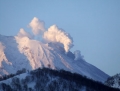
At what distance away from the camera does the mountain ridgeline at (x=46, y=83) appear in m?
163

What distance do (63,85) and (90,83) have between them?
552 inches

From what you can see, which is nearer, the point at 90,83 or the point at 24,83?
the point at 24,83

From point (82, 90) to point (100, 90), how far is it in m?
7.63

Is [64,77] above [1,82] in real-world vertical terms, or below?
above

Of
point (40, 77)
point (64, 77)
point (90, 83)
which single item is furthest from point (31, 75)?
point (90, 83)

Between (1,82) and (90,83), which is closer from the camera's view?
(1,82)

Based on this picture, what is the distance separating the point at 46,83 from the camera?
167000mm

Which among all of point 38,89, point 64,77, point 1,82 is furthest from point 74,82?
point 1,82

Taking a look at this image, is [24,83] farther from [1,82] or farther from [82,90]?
[82,90]

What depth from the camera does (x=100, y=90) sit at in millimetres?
169125

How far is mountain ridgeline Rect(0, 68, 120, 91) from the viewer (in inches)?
6412

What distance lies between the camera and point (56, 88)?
544 feet

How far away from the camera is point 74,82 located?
17262 centimetres

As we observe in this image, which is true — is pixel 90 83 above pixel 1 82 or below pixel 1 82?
above
